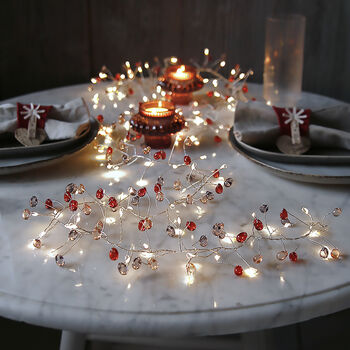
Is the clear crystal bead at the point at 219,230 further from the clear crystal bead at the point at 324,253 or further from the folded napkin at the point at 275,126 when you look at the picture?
the folded napkin at the point at 275,126

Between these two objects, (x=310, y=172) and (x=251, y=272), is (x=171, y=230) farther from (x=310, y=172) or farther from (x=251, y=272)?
(x=310, y=172)

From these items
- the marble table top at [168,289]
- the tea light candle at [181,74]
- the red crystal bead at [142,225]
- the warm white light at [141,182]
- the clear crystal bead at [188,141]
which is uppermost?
the tea light candle at [181,74]

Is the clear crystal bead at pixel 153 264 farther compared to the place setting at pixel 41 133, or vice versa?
the place setting at pixel 41 133

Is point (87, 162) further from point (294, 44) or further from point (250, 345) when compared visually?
point (294, 44)

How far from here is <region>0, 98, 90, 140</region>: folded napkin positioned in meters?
0.87

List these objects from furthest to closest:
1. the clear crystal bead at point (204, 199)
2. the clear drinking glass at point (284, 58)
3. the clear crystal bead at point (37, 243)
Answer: the clear drinking glass at point (284, 58)
the clear crystal bead at point (204, 199)
the clear crystal bead at point (37, 243)

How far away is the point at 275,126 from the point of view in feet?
2.87

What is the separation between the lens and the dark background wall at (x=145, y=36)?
179cm

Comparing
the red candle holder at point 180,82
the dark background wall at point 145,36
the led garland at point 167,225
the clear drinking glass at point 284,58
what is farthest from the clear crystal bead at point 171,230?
the dark background wall at point 145,36

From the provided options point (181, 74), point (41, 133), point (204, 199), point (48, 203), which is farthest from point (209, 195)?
point (181, 74)

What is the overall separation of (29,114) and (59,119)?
0.21 ft

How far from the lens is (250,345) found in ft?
3.34

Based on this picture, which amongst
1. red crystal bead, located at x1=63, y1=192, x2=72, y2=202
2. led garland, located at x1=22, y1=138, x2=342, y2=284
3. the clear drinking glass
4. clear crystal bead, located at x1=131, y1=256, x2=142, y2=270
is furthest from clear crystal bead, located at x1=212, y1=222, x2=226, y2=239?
the clear drinking glass

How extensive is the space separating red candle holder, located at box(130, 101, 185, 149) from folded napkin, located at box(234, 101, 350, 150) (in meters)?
0.11
